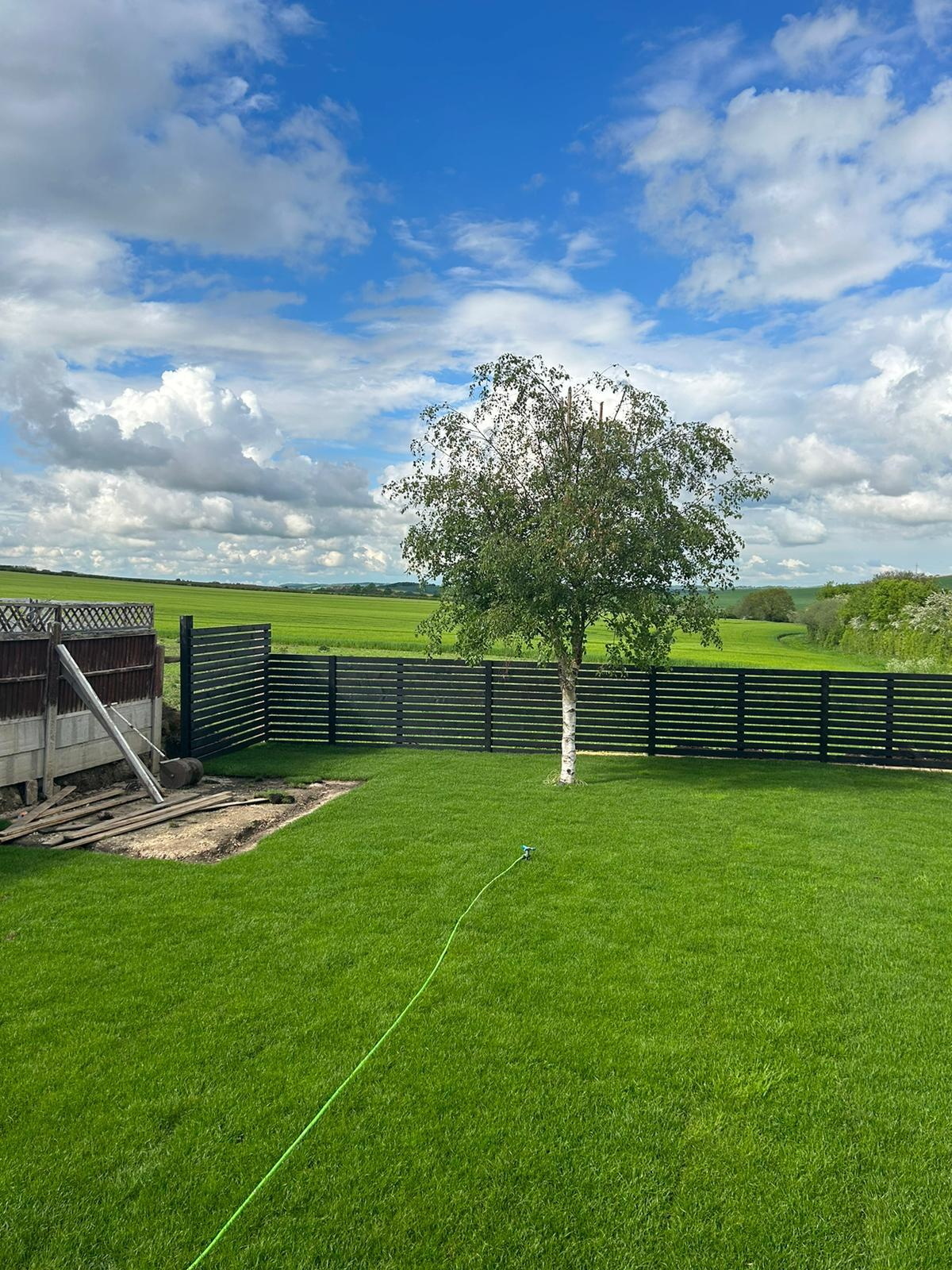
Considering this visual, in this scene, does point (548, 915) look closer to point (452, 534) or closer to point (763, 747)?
point (452, 534)

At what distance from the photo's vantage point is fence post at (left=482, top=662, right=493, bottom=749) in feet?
45.8

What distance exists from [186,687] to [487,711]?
5054 millimetres

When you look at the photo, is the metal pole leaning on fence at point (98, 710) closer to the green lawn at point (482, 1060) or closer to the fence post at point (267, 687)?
the green lawn at point (482, 1060)

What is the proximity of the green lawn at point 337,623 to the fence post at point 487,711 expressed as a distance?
6.69 feet

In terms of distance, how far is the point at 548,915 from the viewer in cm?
616

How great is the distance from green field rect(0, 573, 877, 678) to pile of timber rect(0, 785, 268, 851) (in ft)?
17.5

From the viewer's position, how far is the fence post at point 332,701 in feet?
46.9

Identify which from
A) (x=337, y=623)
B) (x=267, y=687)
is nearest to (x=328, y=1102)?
(x=267, y=687)

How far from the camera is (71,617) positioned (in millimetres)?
10273

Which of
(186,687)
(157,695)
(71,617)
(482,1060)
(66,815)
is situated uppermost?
(71,617)

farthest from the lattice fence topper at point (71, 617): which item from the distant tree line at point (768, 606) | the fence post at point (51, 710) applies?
the distant tree line at point (768, 606)

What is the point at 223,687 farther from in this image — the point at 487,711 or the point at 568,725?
the point at 568,725

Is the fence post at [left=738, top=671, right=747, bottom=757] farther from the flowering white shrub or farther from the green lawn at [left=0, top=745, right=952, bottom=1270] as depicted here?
the flowering white shrub

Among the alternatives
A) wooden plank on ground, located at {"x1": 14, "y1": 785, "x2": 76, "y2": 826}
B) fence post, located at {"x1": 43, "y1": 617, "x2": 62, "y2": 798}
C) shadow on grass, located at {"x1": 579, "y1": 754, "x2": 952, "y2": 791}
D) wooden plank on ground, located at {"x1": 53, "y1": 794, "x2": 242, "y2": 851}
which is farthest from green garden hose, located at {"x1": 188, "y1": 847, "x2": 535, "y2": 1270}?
shadow on grass, located at {"x1": 579, "y1": 754, "x2": 952, "y2": 791}
